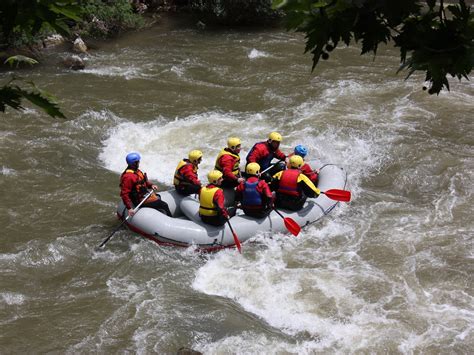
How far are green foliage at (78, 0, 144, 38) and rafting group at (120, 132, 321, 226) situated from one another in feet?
33.4

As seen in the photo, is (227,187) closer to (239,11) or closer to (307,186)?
(307,186)

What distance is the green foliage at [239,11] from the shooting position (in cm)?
1708

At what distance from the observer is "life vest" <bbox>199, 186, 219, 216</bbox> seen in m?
7.13

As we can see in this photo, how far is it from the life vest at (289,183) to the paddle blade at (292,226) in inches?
15.9

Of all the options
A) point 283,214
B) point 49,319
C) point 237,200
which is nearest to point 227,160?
point 237,200

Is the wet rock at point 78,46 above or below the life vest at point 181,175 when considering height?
above

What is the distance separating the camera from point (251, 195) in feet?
24.1

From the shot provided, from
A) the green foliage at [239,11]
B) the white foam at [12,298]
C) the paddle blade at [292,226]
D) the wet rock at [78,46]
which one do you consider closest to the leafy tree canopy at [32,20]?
the white foam at [12,298]

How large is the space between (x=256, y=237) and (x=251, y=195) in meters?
0.59

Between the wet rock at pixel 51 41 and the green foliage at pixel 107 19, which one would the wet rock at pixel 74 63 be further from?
the green foliage at pixel 107 19

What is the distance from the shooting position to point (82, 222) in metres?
7.86

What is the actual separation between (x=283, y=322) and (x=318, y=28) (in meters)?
4.93

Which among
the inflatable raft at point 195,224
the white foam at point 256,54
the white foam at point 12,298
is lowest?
the white foam at point 12,298

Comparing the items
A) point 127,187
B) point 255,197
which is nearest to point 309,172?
point 255,197
